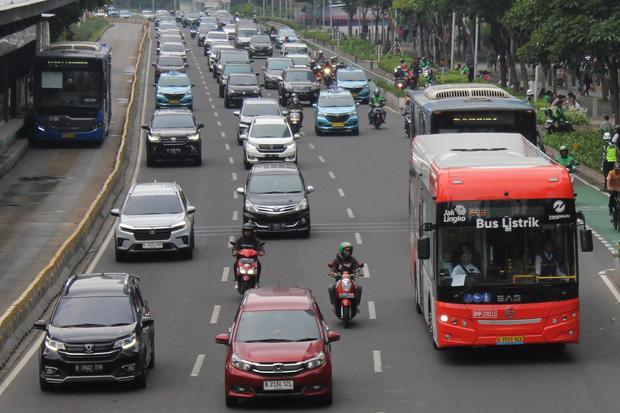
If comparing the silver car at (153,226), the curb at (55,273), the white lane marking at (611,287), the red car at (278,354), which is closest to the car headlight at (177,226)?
the silver car at (153,226)

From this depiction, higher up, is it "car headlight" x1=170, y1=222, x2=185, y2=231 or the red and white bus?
the red and white bus

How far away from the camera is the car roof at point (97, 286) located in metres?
22.9

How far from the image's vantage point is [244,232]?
2973cm

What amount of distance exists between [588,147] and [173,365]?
29.1 metres

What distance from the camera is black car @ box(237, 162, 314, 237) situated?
37.4 meters

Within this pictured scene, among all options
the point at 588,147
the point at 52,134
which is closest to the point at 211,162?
the point at 52,134

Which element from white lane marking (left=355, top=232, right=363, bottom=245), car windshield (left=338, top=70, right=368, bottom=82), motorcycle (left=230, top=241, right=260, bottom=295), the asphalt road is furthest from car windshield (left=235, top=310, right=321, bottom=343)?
car windshield (left=338, top=70, right=368, bottom=82)

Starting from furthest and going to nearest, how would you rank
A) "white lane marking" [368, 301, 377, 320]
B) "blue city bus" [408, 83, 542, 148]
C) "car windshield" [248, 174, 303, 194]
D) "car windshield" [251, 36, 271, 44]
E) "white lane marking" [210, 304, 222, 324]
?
1. "car windshield" [251, 36, 271, 44]
2. "car windshield" [248, 174, 303, 194]
3. "blue city bus" [408, 83, 542, 148]
4. "white lane marking" [368, 301, 377, 320]
5. "white lane marking" [210, 304, 222, 324]

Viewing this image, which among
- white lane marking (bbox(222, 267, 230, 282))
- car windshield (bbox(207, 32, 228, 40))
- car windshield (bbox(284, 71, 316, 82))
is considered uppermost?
car windshield (bbox(207, 32, 228, 40))

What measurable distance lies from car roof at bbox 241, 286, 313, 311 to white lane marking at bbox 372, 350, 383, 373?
1.86 m

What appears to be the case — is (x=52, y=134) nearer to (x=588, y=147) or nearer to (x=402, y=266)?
(x=588, y=147)

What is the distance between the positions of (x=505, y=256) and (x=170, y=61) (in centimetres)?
6672

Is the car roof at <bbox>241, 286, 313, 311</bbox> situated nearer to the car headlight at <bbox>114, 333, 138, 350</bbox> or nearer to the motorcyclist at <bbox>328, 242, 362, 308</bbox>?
the car headlight at <bbox>114, 333, 138, 350</bbox>

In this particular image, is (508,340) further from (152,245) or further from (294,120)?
(294,120)
